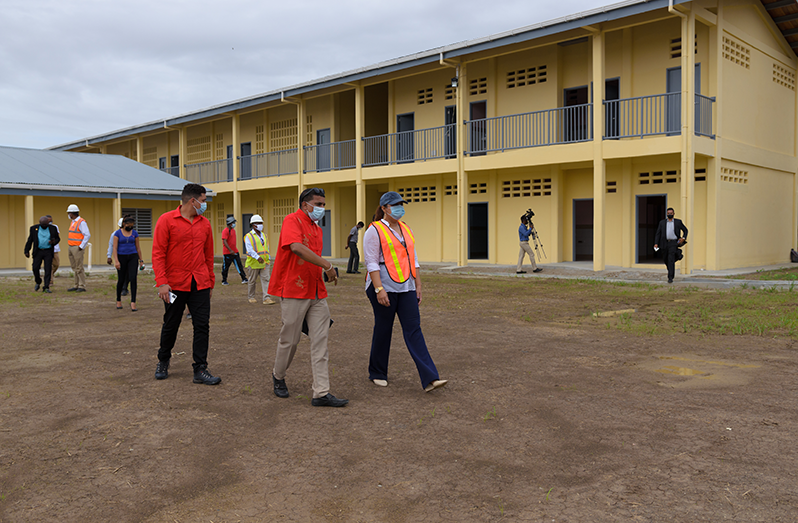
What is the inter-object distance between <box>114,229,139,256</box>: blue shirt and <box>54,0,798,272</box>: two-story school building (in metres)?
11.5

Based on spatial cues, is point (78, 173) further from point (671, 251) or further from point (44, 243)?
point (671, 251)

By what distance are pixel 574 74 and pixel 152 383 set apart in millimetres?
17163

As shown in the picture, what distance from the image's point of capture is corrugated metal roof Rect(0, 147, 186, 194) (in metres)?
21.2

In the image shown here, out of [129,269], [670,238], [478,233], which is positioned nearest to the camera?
[129,269]

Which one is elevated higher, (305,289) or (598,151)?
(598,151)

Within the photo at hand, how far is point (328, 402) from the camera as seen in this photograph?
16.9ft

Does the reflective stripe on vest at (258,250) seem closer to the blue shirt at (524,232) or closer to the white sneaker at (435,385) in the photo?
the white sneaker at (435,385)

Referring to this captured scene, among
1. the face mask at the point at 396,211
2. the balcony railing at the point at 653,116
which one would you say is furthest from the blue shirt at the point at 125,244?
the balcony railing at the point at 653,116

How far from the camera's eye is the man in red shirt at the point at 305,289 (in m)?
5.16

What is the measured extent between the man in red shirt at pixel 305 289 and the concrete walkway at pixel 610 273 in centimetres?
1100

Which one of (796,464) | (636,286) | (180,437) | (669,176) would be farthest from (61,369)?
(669,176)

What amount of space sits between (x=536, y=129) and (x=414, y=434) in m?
16.7

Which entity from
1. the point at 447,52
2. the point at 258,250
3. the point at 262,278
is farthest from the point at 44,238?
the point at 447,52

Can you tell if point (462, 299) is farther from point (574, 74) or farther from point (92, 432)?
point (574, 74)
